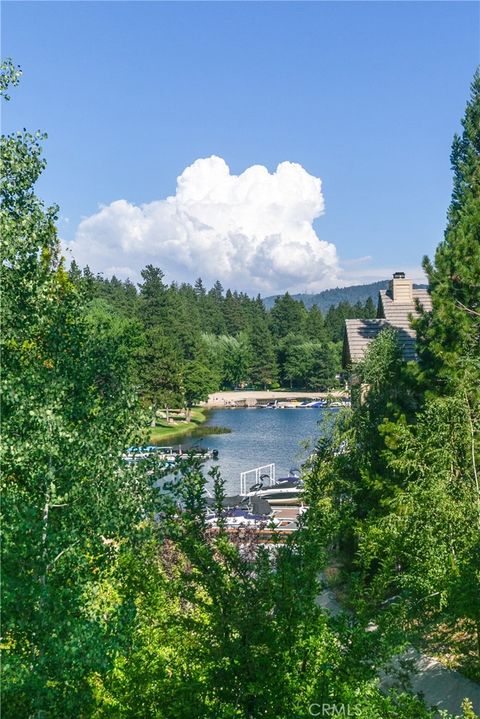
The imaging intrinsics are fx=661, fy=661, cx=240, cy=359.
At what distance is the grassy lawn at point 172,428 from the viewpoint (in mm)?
59219

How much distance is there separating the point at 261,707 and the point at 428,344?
10.3 meters

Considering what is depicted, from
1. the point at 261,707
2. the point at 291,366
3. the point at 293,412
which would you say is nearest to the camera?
the point at 261,707

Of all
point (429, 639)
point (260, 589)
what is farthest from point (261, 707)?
point (429, 639)

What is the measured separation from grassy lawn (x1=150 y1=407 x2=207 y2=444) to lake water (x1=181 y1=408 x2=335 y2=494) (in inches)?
51.9

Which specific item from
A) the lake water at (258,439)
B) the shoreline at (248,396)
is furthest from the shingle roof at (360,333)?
the shoreline at (248,396)

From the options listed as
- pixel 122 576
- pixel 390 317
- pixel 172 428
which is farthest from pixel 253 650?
pixel 172 428

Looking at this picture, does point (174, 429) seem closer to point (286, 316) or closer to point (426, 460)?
point (426, 460)

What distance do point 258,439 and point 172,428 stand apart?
10.6 m

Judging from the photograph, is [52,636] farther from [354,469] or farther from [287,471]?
[287,471]

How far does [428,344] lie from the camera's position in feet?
48.2

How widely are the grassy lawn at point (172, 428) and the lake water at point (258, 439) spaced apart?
4.32 feet

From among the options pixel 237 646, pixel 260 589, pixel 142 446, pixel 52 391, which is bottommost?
pixel 237 646

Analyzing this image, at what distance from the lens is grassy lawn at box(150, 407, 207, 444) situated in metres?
59.2

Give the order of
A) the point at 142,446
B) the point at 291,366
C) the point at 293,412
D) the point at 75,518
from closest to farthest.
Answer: the point at 75,518 < the point at 142,446 < the point at 293,412 < the point at 291,366
